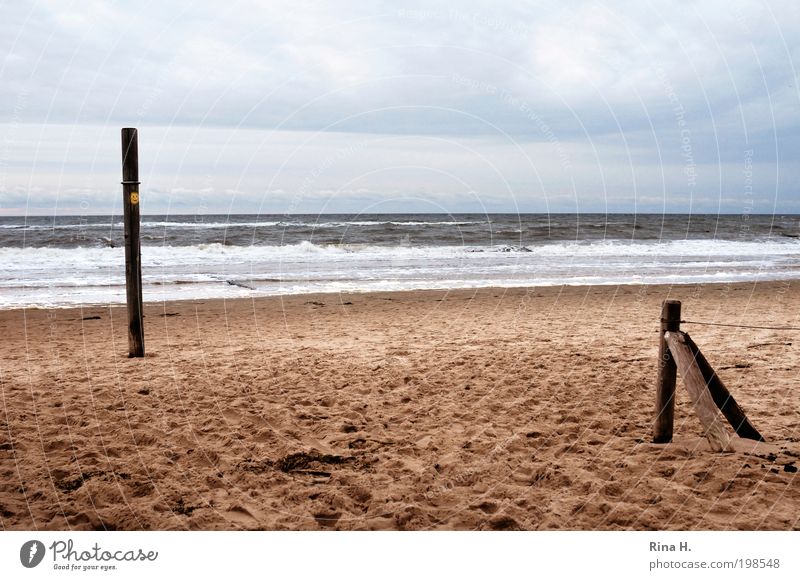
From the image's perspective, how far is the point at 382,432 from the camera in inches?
213

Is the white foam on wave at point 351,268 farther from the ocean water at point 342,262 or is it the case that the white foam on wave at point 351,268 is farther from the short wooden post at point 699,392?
the short wooden post at point 699,392

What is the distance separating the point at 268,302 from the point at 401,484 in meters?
9.56

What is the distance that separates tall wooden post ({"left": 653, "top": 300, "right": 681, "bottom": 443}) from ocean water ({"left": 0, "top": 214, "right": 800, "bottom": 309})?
11065mm

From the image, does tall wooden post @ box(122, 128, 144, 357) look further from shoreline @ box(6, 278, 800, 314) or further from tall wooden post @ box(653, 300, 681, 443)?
tall wooden post @ box(653, 300, 681, 443)

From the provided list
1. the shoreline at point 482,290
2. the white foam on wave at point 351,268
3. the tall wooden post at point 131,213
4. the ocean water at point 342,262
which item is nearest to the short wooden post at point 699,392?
the tall wooden post at point 131,213

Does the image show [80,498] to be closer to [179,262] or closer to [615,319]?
[615,319]

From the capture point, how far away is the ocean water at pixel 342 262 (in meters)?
16.2

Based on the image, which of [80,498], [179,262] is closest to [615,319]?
[80,498]

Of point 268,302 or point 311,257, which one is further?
point 311,257

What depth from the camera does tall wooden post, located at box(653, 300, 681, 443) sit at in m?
4.82

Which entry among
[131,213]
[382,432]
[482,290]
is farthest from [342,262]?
[382,432]

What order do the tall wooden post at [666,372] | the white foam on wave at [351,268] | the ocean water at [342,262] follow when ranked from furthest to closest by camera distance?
the ocean water at [342,262] < the white foam on wave at [351,268] < the tall wooden post at [666,372]

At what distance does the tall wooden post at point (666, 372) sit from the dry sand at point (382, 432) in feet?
0.88

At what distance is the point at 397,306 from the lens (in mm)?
13016
